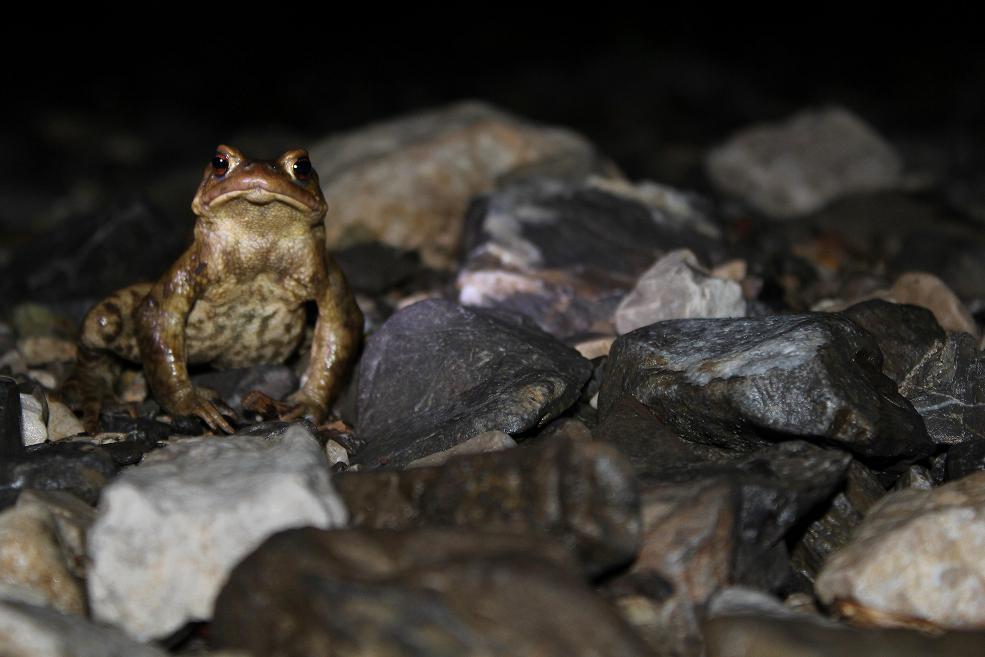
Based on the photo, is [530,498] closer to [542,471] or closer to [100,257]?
[542,471]

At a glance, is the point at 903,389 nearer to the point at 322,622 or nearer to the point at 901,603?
the point at 901,603

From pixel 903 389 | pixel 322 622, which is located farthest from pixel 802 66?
pixel 322 622

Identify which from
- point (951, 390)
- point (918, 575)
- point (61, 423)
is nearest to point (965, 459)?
point (951, 390)

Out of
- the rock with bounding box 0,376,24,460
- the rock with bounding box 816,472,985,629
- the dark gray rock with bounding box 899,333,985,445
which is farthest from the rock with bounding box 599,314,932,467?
the rock with bounding box 0,376,24,460

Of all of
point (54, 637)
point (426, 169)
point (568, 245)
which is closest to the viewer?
point (54, 637)

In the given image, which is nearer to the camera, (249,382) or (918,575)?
(918,575)

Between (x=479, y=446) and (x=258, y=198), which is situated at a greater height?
(x=258, y=198)
